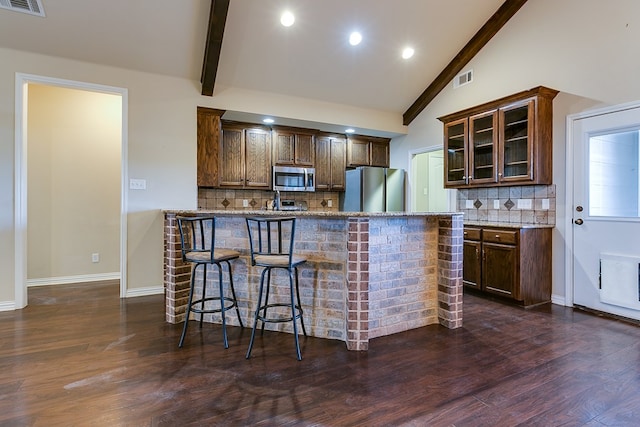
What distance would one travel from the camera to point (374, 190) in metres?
5.53

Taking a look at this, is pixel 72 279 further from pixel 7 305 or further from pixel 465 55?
pixel 465 55

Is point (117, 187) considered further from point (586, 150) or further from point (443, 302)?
point (586, 150)

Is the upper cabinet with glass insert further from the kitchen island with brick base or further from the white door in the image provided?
the kitchen island with brick base

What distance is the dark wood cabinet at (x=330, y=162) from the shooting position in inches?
221

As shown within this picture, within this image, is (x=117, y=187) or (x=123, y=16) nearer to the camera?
(x=123, y=16)

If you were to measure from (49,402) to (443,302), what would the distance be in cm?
287

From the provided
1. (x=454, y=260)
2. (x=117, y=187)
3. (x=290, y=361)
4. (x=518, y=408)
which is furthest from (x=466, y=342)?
(x=117, y=187)

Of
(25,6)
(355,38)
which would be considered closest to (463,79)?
(355,38)

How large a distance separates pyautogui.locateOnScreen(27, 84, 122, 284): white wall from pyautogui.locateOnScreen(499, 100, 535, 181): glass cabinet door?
519 centimetres

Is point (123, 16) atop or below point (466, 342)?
atop

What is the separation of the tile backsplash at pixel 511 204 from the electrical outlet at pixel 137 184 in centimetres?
422

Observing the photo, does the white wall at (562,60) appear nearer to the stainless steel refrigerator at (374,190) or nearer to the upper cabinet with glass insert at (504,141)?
the upper cabinet with glass insert at (504,141)

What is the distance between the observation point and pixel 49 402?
1839mm

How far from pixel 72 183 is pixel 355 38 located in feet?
14.0
